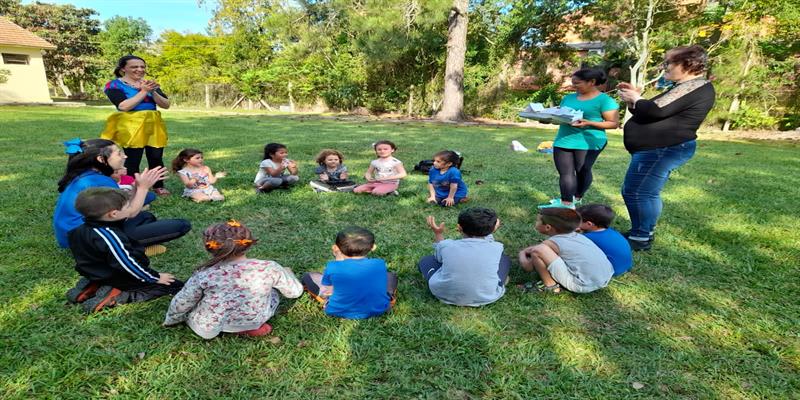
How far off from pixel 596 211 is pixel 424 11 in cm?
1691

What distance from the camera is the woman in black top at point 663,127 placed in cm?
323

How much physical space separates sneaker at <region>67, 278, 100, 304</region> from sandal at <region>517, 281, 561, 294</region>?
2.95 metres

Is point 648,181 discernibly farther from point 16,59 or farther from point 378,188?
point 16,59

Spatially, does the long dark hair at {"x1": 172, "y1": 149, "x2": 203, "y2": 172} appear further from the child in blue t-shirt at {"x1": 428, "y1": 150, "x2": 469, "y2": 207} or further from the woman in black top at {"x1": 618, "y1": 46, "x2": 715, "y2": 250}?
the woman in black top at {"x1": 618, "y1": 46, "x2": 715, "y2": 250}

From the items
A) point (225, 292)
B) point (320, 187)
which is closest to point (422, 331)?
point (225, 292)

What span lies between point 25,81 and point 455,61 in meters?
25.8

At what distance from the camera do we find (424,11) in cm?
1798

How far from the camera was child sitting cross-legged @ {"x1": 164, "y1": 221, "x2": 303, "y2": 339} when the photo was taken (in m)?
2.36

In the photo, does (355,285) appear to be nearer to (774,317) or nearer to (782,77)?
(774,317)

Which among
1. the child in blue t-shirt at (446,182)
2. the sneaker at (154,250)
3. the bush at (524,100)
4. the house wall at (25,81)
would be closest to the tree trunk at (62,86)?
the house wall at (25,81)

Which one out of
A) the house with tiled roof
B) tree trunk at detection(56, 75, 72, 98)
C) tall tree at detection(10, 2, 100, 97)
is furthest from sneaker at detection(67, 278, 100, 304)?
tree trunk at detection(56, 75, 72, 98)

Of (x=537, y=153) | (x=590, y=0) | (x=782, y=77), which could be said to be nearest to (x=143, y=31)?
(x=590, y=0)

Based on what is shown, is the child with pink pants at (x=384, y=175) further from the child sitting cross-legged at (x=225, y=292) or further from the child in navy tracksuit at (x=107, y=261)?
the child sitting cross-legged at (x=225, y=292)

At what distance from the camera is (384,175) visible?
18.4ft
